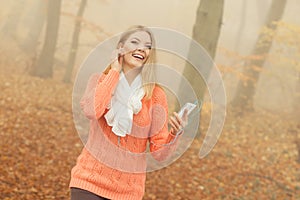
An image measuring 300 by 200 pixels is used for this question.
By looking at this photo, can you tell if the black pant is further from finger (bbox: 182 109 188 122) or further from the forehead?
the forehead

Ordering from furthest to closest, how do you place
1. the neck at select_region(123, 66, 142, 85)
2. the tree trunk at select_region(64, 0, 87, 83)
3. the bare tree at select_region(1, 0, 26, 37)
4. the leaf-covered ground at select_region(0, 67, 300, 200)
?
the bare tree at select_region(1, 0, 26, 37) < the tree trunk at select_region(64, 0, 87, 83) < the leaf-covered ground at select_region(0, 67, 300, 200) < the neck at select_region(123, 66, 142, 85)

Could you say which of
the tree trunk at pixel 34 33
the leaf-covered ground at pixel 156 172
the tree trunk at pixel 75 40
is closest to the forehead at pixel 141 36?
the leaf-covered ground at pixel 156 172

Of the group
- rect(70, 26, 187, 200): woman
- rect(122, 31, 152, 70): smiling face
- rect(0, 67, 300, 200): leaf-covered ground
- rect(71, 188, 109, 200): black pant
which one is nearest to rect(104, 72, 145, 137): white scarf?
rect(70, 26, 187, 200): woman

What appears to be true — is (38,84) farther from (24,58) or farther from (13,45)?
(13,45)

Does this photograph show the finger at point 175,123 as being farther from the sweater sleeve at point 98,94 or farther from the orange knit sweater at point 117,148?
the sweater sleeve at point 98,94

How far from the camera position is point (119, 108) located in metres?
2.90

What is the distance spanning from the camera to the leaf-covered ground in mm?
7266

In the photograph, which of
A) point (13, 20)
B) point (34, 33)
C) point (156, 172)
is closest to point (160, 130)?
point (156, 172)

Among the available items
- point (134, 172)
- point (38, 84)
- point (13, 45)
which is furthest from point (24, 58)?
point (134, 172)

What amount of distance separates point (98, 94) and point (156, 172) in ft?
19.6

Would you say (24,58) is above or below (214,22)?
below

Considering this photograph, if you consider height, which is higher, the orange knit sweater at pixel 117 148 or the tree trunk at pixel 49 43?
the orange knit sweater at pixel 117 148

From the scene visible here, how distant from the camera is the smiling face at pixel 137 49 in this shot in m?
2.87

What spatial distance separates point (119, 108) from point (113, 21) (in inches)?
1337
